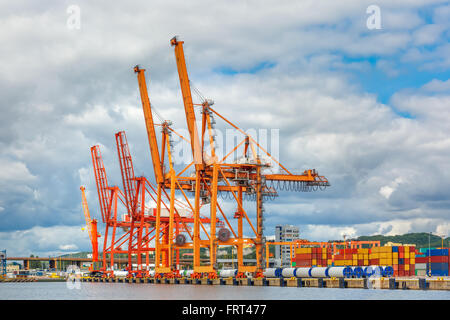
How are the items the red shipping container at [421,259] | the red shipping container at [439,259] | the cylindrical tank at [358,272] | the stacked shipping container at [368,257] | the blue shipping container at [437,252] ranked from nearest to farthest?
the cylindrical tank at [358,272], the stacked shipping container at [368,257], the red shipping container at [439,259], the blue shipping container at [437,252], the red shipping container at [421,259]

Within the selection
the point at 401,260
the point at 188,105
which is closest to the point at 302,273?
the point at 188,105

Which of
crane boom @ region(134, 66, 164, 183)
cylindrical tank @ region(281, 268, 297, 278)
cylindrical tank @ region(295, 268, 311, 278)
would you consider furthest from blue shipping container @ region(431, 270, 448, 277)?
crane boom @ region(134, 66, 164, 183)

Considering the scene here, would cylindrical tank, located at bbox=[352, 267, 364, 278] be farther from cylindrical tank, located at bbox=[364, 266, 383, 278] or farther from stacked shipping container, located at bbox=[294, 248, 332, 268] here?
stacked shipping container, located at bbox=[294, 248, 332, 268]

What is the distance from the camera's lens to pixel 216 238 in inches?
3285

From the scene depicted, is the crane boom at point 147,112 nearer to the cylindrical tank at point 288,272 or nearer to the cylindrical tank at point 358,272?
the cylindrical tank at point 288,272

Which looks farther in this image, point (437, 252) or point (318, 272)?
point (437, 252)

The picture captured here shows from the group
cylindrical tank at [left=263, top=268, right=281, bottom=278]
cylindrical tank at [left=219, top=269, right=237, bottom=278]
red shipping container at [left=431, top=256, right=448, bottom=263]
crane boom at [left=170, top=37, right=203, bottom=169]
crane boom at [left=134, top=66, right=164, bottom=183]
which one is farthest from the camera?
red shipping container at [left=431, top=256, right=448, bottom=263]

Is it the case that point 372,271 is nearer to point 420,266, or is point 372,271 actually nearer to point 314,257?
point 420,266

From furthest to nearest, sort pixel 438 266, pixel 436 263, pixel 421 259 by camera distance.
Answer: pixel 421 259
pixel 436 263
pixel 438 266

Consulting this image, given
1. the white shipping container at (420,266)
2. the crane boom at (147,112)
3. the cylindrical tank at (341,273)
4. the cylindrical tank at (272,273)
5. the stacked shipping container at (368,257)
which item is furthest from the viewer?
the white shipping container at (420,266)

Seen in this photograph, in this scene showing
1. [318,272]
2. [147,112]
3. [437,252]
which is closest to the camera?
[318,272]

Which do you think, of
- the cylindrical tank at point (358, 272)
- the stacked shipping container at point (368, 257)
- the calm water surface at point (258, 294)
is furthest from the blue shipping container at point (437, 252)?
the calm water surface at point (258, 294)

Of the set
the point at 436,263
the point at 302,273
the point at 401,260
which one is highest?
the point at 302,273
